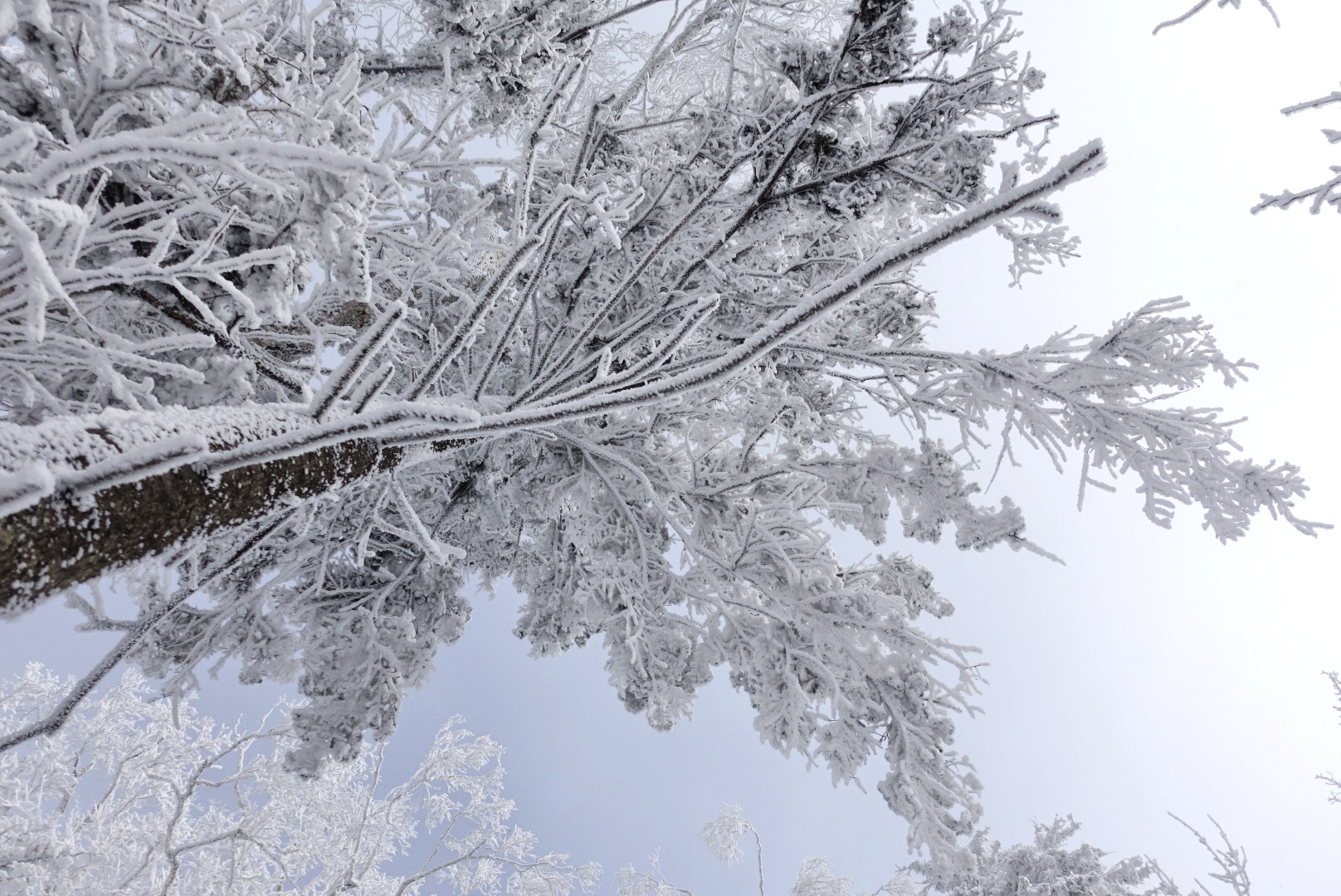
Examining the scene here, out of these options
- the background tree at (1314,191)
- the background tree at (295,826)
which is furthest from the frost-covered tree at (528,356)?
the background tree at (295,826)

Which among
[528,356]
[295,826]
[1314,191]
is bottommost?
[295,826]

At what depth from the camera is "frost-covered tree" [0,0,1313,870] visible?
1.02 m

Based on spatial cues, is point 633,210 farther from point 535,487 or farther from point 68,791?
point 68,791

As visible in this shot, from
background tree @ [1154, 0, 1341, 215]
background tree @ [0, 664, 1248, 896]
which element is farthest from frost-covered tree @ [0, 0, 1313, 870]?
background tree @ [0, 664, 1248, 896]

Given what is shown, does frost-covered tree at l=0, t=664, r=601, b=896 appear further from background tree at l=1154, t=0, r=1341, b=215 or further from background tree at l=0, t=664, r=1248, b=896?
background tree at l=1154, t=0, r=1341, b=215

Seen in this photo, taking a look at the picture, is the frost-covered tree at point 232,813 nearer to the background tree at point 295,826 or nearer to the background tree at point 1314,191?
the background tree at point 295,826

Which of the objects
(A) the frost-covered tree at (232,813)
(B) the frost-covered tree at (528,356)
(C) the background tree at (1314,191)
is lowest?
(A) the frost-covered tree at (232,813)

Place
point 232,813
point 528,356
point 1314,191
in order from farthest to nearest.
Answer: point 232,813 → point 528,356 → point 1314,191

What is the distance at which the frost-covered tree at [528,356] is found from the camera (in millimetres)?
1022

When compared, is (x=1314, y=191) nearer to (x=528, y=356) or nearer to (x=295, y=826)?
(x=528, y=356)

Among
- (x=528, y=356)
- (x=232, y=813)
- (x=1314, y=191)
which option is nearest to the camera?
(x=1314, y=191)

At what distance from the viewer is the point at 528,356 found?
455 cm

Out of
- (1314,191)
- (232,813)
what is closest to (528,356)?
(1314,191)

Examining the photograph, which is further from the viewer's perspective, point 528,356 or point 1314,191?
point 528,356
